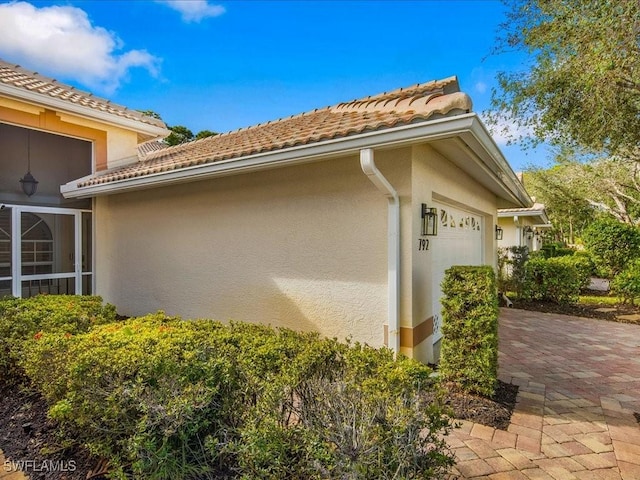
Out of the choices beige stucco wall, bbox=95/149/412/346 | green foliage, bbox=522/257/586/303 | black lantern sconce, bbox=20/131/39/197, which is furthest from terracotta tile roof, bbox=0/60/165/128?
green foliage, bbox=522/257/586/303

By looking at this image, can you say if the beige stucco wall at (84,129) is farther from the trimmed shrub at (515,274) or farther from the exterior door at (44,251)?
the trimmed shrub at (515,274)

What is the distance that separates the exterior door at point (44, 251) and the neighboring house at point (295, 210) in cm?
8

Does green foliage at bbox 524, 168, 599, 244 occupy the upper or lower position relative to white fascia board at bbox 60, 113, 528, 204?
upper

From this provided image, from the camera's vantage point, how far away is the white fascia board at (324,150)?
4.53m

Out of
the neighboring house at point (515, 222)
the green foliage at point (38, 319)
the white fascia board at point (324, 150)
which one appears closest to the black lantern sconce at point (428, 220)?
the white fascia board at point (324, 150)

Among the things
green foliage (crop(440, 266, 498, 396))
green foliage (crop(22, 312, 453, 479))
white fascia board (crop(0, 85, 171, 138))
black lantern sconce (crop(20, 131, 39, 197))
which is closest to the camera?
green foliage (crop(22, 312, 453, 479))

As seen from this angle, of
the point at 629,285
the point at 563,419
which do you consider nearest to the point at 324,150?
the point at 563,419

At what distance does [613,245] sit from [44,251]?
73.2ft

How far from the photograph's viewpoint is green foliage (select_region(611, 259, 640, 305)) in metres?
12.6

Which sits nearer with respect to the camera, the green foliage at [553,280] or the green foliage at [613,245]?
the green foliage at [553,280]

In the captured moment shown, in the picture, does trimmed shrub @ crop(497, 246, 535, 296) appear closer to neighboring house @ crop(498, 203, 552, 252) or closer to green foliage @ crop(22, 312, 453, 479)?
neighboring house @ crop(498, 203, 552, 252)

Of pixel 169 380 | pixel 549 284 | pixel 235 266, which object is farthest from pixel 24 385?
pixel 549 284

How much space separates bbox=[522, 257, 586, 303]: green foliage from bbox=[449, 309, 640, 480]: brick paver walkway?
4.22 metres

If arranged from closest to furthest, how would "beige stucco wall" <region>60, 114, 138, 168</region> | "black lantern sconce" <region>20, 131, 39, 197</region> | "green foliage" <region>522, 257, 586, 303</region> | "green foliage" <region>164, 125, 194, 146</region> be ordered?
"black lantern sconce" <region>20, 131, 39, 197</region>
"beige stucco wall" <region>60, 114, 138, 168</region>
"green foliage" <region>522, 257, 586, 303</region>
"green foliage" <region>164, 125, 194, 146</region>
